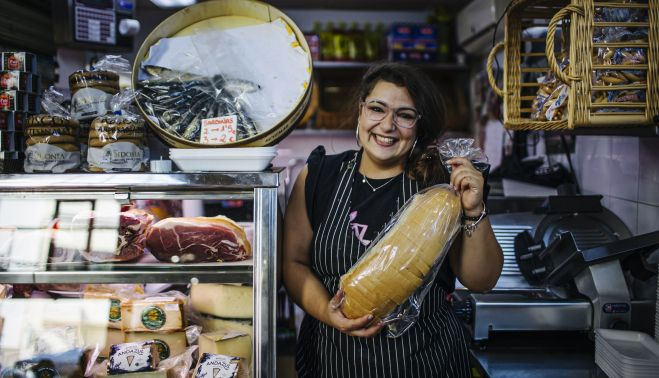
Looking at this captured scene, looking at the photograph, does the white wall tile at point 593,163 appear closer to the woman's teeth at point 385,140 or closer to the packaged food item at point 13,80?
the woman's teeth at point 385,140

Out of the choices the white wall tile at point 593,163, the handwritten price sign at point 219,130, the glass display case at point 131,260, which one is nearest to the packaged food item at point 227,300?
the glass display case at point 131,260

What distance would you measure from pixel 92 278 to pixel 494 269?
1128 mm

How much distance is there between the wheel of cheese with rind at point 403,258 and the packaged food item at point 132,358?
1.91ft

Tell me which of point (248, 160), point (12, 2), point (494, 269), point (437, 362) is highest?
point (12, 2)

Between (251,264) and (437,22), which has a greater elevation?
(437,22)

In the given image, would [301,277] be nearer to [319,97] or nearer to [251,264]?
[251,264]

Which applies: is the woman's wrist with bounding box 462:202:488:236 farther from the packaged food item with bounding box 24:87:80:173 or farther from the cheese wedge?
the packaged food item with bounding box 24:87:80:173

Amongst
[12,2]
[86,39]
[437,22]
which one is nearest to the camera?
[12,2]

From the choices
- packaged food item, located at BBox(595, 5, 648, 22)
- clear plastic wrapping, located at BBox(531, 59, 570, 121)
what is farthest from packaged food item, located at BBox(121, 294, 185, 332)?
packaged food item, located at BBox(595, 5, 648, 22)

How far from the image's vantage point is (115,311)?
1.65 m

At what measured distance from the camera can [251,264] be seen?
1516 millimetres

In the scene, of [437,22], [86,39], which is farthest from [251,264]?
[437,22]

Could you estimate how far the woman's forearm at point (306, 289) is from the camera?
5.36 ft

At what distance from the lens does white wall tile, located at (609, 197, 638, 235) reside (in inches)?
89.0
